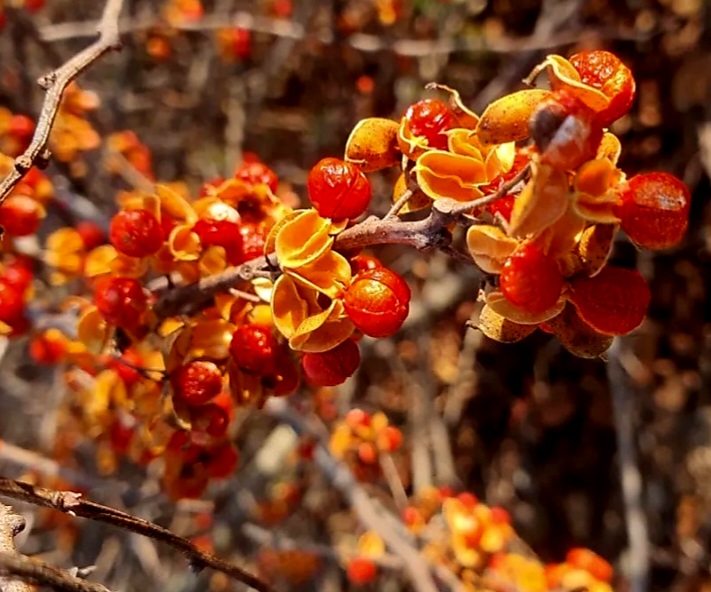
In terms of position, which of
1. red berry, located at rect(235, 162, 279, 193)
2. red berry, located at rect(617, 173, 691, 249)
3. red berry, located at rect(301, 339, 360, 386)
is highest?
red berry, located at rect(235, 162, 279, 193)

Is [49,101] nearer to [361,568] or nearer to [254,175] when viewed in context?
[254,175]

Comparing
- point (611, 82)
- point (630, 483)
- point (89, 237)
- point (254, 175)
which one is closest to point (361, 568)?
point (630, 483)

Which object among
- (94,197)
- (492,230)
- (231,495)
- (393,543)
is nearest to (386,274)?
(492,230)

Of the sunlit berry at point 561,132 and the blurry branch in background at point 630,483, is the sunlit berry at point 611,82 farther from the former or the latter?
the blurry branch in background at point 630,483

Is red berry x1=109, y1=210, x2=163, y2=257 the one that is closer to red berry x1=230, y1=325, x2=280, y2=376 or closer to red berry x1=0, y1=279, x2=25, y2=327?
red berry x1=230, y1=325, x2=280, y2=376

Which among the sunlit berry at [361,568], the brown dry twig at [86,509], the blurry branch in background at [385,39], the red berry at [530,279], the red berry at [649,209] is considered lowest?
the sunlit berry at [361,568]

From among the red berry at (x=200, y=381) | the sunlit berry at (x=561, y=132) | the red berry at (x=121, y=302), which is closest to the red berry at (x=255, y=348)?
the red berry at (x=200, y=381)

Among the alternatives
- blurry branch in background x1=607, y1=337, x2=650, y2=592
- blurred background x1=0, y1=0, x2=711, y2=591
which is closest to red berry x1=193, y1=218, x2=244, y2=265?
blurry branch in background x1=607, y1=337, x2=650, y2=592
